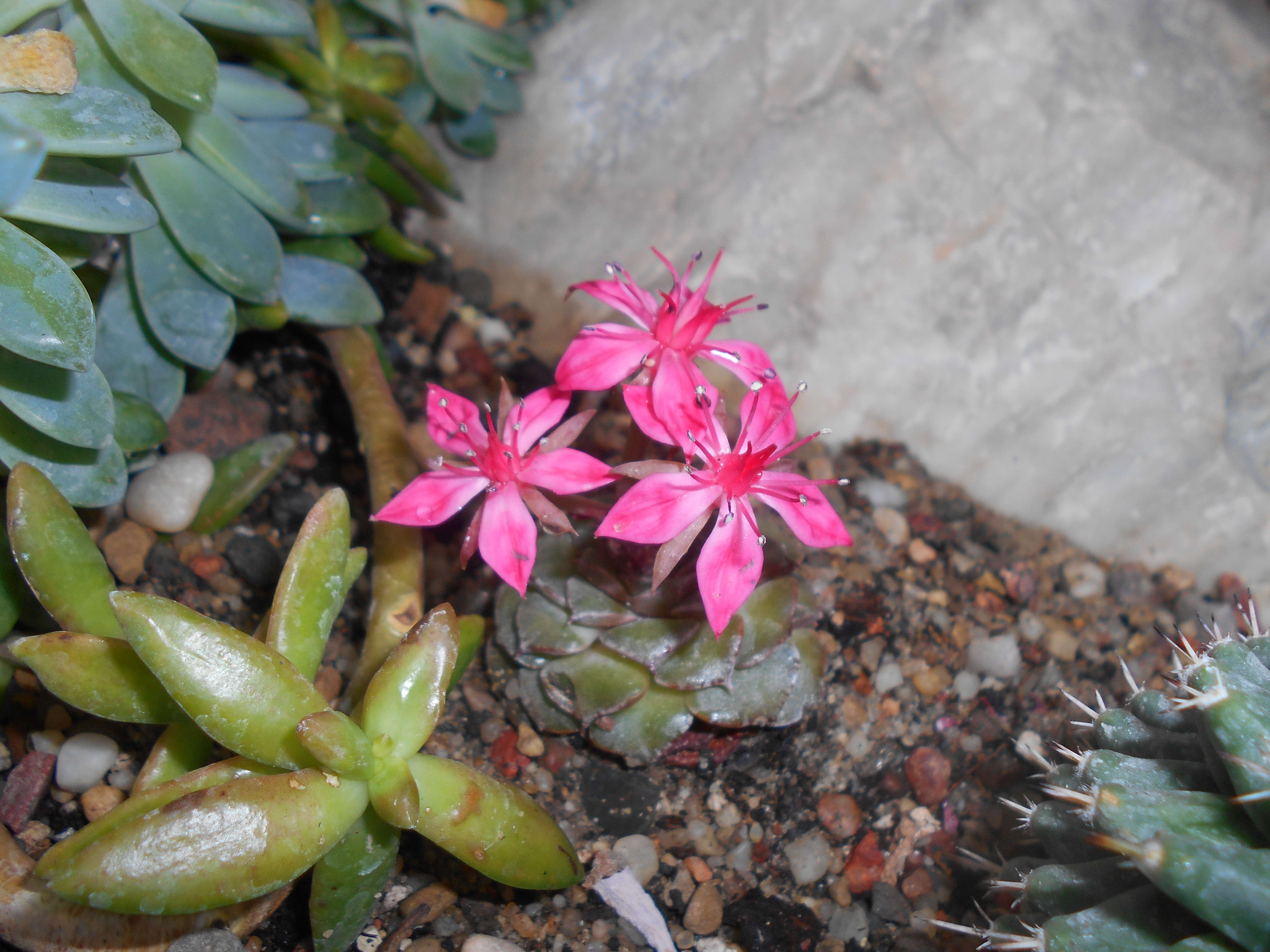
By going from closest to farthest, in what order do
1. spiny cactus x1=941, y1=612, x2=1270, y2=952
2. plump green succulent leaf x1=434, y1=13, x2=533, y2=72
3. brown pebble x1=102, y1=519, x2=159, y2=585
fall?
spiny cactus x1=941, y1=612, x2=1270, y2=952, brown pebble x1=102, y1=519, x2=159, y2=585, plump green succulent leaf x1=434, y1=13, x2=533, y2=72

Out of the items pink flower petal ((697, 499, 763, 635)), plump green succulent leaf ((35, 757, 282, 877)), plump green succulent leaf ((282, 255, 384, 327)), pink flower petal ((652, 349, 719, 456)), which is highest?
pink flower petal ((652, 349, 719, 456))

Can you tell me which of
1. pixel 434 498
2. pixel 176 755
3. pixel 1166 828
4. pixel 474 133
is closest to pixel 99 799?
pixel 176 755

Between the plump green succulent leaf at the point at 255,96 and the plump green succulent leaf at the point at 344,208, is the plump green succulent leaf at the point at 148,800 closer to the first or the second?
the plump green succulent leaf at the point at 344,208

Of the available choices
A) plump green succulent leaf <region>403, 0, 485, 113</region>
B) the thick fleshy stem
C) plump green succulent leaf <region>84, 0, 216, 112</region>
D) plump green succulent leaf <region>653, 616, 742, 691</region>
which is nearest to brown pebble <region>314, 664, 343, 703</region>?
the thick fleshy stem

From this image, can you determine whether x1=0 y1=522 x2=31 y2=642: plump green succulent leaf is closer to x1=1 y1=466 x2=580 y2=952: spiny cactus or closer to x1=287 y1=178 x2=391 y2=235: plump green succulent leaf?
x1=1 y1=466 x2=580 y2=952: spiny cactus

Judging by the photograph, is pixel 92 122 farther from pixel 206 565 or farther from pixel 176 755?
pixel 176 755
